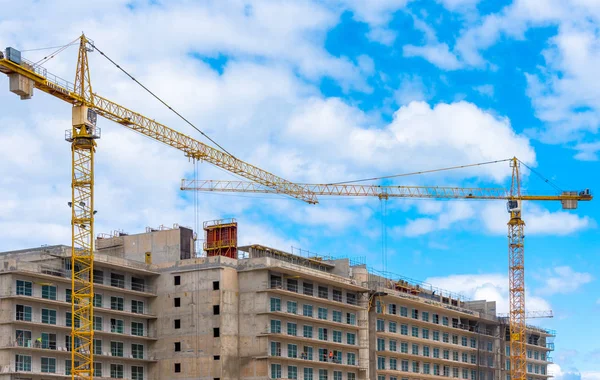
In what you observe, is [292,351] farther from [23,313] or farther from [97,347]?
[23,313]

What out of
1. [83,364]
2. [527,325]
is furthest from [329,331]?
[527,325]

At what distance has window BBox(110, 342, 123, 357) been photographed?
426 feet

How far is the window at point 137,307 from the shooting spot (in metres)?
134

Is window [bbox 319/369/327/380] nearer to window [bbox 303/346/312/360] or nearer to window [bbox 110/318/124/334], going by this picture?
window [bbox 303/346/312/360]

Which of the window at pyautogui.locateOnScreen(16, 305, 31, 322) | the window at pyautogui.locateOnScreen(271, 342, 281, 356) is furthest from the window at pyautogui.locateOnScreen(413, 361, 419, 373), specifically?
the window at pyautogui.locateOnScreen(16, 305, 31, 322)

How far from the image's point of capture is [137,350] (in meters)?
134

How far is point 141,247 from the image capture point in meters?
142

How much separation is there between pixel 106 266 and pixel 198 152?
28606 millimetres

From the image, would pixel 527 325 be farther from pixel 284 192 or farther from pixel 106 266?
pixel 106 266

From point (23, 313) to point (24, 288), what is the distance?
2969mm

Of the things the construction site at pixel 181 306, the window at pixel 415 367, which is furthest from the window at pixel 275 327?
the window at pixel 415 367

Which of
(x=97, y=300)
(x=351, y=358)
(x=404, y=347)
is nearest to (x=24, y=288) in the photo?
(x=97, y=300)

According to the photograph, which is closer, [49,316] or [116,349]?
[49,316]

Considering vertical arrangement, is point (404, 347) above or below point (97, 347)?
below
